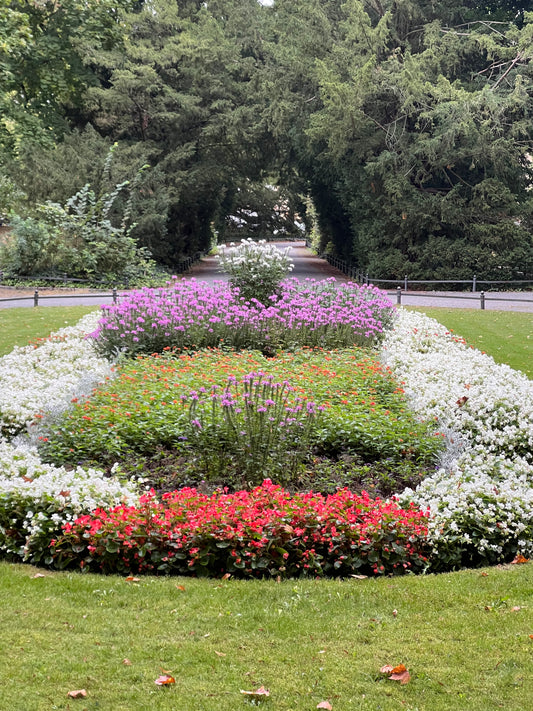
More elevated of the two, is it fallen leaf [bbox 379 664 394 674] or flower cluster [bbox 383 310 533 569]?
flower cluster [bbox 383 310 533 569]

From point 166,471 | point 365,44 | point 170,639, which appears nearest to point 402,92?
point 365,44

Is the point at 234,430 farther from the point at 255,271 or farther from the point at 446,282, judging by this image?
the point at 446,282

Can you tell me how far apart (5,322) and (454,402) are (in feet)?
38.1

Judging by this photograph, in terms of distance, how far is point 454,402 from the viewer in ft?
25.0

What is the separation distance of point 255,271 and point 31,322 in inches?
218

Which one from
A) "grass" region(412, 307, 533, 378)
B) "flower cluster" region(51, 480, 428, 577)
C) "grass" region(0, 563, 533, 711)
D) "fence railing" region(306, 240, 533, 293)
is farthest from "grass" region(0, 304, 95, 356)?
"fence railing" region(306, 240, 533, 293)

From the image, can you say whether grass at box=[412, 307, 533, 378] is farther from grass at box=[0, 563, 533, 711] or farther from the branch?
the branch

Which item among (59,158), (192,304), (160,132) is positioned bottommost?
(192,304)

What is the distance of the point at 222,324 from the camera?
12.3 meters

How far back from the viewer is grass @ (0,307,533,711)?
10.3ft

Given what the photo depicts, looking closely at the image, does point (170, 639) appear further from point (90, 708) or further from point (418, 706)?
point (418, 706)

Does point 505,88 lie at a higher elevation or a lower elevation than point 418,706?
higher

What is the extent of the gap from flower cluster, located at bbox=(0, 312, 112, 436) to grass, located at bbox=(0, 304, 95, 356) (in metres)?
0.94

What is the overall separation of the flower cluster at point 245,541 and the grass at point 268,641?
0.71ft
